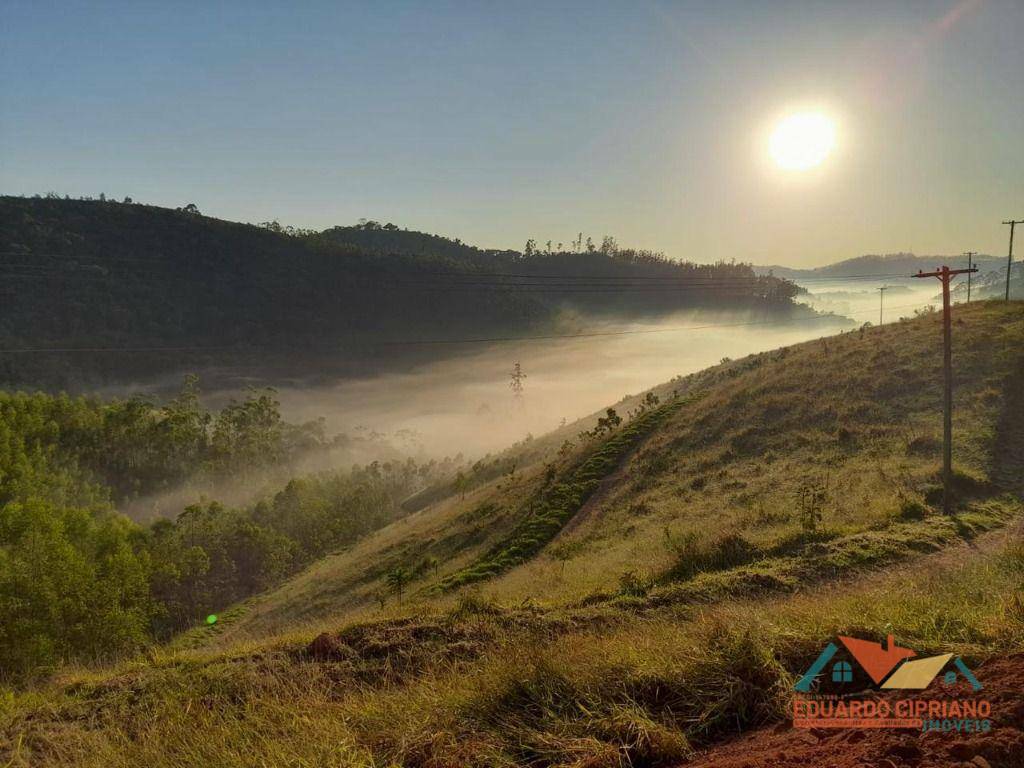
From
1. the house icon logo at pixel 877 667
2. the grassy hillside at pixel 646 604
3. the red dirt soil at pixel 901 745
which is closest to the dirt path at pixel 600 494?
the grassy hillside at pixel 646 604

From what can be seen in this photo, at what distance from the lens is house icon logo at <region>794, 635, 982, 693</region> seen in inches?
188

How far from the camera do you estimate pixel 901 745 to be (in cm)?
Result: 368

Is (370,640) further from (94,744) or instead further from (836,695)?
(836,695)

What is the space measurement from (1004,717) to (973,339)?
140ft

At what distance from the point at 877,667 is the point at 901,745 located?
1661 millimetres

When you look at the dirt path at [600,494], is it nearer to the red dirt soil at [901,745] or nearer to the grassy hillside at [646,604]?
the grassy hillside at [646,604]

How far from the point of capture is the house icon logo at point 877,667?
4.79 metres

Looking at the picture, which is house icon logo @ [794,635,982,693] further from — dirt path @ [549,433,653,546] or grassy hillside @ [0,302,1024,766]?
dirt path @ [549,433,653,546]

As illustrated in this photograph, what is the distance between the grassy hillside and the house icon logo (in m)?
0.20

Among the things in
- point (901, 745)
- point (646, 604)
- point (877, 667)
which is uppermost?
point (901, 745)

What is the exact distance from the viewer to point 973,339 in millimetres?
35906

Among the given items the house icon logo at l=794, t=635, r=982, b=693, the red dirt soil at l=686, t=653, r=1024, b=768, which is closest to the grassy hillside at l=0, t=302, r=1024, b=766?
the house icon logo at l=794, t=635, r=982, b=693
